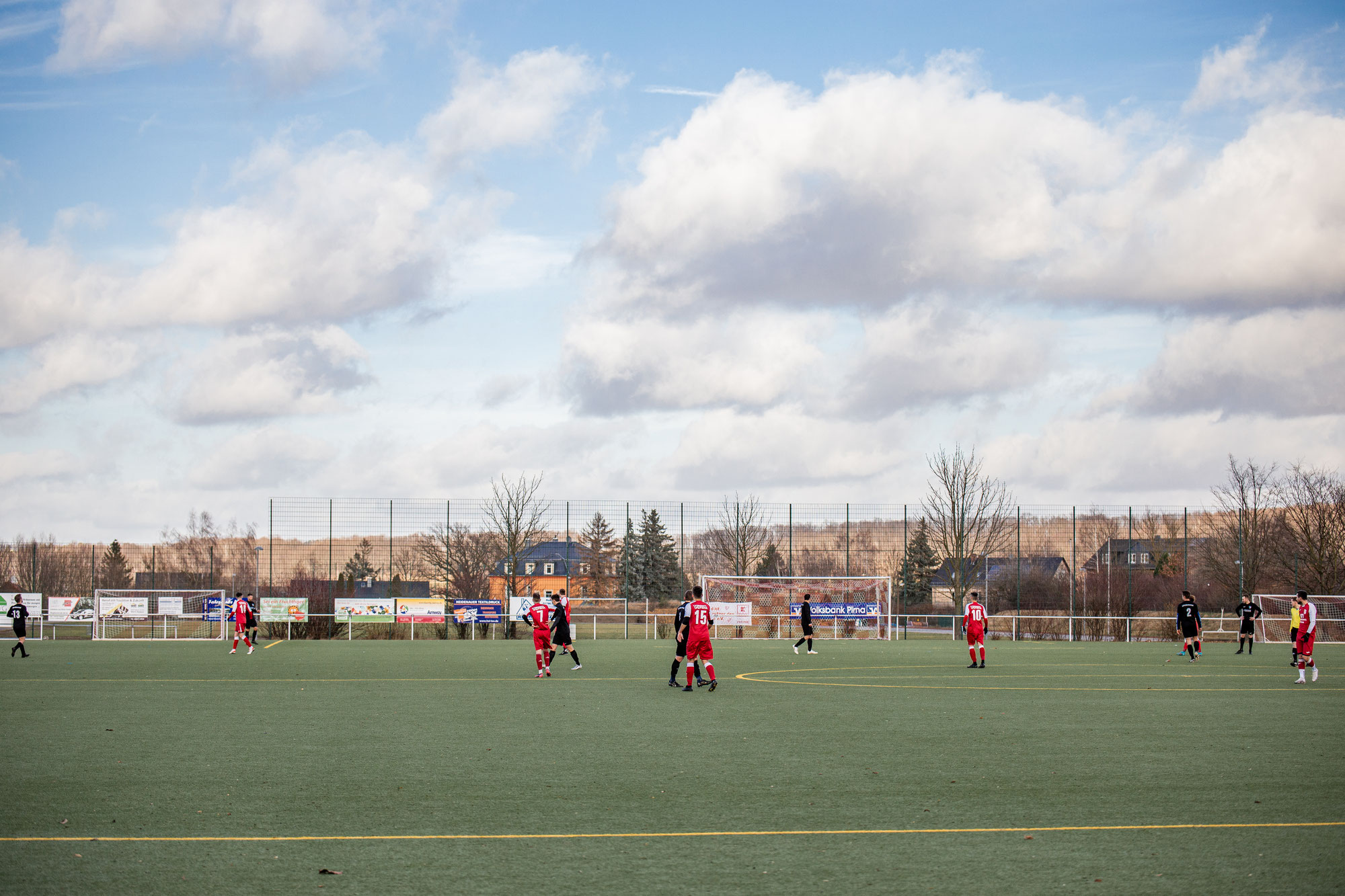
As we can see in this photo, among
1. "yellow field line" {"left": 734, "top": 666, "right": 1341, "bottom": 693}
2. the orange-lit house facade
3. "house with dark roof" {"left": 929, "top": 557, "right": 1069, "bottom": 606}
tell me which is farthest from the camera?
"house with dark roof" {"left": 929, "top": 557, "right": 1069, "bottom": 606}

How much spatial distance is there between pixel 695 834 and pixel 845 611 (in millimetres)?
35500

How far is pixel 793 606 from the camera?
143 feet

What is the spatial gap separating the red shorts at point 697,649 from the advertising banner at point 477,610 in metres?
24.3

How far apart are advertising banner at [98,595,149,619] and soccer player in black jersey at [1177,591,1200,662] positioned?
36073 mm

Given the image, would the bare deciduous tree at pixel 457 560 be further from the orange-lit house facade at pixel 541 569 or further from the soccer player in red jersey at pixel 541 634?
the soccer player in red jersey at pixel 541 634

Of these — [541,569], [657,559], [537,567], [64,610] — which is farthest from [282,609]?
[657,559]

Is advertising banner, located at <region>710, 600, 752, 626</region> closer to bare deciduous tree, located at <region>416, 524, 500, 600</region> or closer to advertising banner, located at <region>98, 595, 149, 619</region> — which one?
bare deciduous tree, located at <region>416, 524, 500, 600</region>

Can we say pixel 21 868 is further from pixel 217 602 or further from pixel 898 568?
pixel 898 568

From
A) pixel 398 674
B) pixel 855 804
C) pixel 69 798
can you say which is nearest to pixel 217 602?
pixel 398 674

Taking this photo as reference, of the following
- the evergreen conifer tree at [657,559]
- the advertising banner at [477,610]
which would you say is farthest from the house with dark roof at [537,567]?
the advertising banner at [477,610]

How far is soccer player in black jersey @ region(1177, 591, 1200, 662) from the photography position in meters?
27.6

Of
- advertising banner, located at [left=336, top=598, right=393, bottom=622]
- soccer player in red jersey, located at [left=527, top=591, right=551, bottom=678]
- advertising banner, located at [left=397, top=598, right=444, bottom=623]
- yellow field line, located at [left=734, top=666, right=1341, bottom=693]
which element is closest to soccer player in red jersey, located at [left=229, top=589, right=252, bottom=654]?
advertising banner, located at [left=336, top=598, right=393, bottom=622]

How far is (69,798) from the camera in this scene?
887cm

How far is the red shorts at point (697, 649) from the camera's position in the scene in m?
18.4
